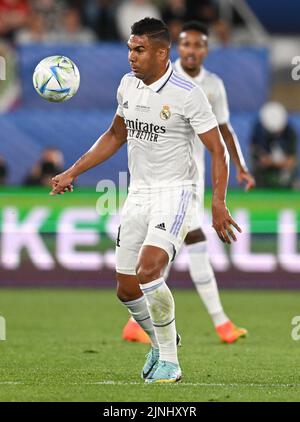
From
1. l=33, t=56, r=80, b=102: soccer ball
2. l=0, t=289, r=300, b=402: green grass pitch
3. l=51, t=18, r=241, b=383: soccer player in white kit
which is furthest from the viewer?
l=33, t=56, r=80, b=102: soccer ball

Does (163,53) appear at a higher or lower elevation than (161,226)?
higher

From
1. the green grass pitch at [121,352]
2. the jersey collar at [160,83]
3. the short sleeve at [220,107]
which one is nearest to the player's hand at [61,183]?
the jersey collar at [160,83]

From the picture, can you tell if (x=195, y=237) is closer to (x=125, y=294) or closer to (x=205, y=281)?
(x=205, y=281)

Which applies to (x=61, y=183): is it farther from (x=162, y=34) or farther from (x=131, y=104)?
(x=162, y=34)

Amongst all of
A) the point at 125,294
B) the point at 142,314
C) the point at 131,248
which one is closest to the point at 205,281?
the point at 142,314

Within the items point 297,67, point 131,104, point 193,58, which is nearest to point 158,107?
point 131,104

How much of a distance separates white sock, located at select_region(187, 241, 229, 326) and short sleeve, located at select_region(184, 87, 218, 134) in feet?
9.46

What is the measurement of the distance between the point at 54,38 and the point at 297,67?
377 centimetres

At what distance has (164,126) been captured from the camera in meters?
7.80

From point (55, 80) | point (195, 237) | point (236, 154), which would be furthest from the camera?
point (236, 154)

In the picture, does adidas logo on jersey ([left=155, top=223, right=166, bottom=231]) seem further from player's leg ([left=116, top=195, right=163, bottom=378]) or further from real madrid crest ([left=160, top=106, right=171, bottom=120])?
real madrid crest ([left=160, top=106, right=171, bottom=120])

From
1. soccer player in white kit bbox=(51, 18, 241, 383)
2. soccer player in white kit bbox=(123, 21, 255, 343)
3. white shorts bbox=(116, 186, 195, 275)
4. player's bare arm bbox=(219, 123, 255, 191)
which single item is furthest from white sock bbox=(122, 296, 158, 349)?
player's bare arm bbox=(219, 123, 255, 191)

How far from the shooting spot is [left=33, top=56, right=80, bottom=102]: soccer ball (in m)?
7.95

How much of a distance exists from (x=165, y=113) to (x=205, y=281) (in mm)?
3036
